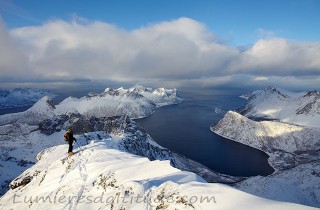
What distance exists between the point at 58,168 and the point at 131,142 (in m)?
124

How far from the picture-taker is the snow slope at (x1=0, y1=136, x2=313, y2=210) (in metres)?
23.3

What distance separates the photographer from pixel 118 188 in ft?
103

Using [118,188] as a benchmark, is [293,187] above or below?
below

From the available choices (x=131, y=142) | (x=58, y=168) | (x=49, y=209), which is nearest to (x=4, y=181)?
(x=131, y=142)

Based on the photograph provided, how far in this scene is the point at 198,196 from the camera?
23.8 meters

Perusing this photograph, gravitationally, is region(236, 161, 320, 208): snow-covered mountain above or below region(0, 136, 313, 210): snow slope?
below

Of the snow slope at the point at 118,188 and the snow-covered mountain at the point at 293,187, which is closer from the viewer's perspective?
the snow slope at the point at 118,188

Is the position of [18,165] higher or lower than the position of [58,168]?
lower

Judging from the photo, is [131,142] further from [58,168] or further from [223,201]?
[223,201]

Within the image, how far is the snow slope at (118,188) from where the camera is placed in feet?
76.4

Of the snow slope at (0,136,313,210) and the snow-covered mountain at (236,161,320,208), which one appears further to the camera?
the snow-covered mountain at (236,161,320,208)

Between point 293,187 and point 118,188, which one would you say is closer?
point 118,188

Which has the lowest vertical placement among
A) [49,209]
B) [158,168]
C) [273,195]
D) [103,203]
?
[273,195]

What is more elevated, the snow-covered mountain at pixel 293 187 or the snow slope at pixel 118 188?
the snow slope at pixel 118 188
